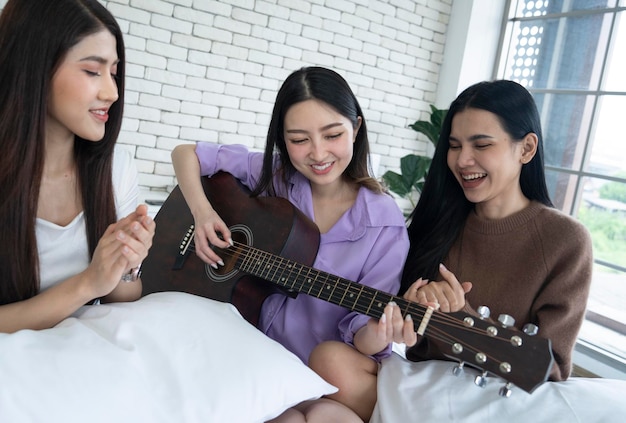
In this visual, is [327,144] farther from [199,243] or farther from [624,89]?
[624,89]

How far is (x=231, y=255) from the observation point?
67.0 inches

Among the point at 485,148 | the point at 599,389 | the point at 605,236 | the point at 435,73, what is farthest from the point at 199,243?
the point at 435,73

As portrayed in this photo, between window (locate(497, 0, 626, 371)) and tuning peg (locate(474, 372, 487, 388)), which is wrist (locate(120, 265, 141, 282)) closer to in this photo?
tuning peg (locate(474, 372, 487, 388))

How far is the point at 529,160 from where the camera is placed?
1586 mm

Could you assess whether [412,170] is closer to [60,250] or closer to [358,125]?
[358,125]

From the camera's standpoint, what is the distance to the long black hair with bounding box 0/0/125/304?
115cm

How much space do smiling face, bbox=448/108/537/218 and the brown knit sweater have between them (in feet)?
0.18

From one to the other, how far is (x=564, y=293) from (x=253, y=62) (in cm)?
260

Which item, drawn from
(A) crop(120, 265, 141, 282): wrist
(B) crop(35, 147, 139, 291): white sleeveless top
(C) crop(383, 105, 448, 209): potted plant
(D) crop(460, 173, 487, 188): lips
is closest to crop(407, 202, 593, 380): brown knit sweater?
(D) crop(460, 173, 487, 188): lips

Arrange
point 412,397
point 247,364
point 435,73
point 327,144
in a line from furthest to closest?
point 435,73, point 327,144, point 412,397, point 247,364

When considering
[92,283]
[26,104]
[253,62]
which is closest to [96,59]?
[26,104]

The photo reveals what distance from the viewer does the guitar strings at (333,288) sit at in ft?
3.73

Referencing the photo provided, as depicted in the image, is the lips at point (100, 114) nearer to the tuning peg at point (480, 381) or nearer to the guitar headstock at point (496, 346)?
the guitar headstock at point (496, 346)

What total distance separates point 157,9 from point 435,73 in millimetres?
2127
